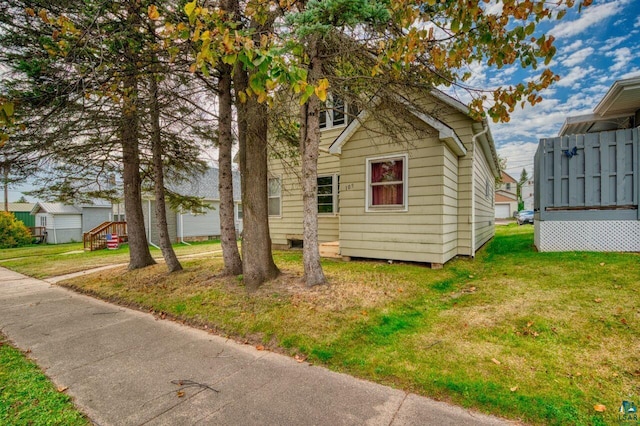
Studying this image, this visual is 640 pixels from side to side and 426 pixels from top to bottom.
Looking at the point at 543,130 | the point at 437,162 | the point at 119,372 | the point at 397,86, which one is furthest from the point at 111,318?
the point at 543,130

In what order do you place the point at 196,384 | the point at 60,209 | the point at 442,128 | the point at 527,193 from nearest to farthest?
1. the point at 196,384
2. the point at 442,128
3. the point at 60,209
4. the point at 527,193

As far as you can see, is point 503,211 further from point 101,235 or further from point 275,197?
point 101,235

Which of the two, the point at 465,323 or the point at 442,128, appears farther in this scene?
the point at 442,128

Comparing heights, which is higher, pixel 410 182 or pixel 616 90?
pixel 616 90

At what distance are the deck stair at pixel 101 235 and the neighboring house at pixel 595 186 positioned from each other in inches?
830

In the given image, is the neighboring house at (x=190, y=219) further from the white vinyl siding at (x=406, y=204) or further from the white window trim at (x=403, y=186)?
the white window trim at (x=403, y=186)

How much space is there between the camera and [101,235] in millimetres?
18062

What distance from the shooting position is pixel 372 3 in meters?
3.94

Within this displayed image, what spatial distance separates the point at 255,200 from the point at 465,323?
405cm

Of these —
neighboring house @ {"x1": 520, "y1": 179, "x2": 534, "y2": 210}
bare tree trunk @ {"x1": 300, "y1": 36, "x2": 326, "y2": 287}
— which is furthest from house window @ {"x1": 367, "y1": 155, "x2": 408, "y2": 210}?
neighboring house @ {"x1": 520, "y1": 179, "x2": 534, "y2": 210}

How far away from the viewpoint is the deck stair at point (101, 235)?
17219 millimetres

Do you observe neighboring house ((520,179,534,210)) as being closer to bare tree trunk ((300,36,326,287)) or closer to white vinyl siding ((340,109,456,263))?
white vinyl siding ((340,109,456,263))

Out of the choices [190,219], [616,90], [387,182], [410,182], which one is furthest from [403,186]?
[190,219]

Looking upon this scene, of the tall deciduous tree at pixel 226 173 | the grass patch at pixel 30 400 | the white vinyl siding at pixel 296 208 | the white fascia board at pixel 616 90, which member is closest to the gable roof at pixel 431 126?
the white vinyl siding at pixel 296 208
